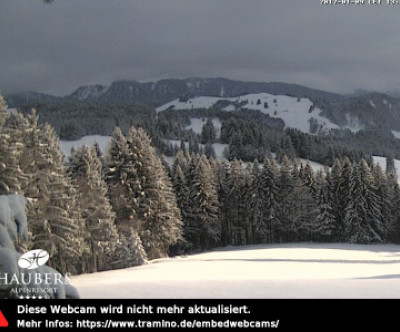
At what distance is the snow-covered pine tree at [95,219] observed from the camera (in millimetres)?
32103

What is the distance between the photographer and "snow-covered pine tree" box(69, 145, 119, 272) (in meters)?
32.1

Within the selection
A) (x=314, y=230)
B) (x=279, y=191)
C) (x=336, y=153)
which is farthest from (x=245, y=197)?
(x=336, y=153)

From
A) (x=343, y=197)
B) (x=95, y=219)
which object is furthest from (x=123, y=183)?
(x=343, y=197)

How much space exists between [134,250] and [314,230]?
119 ft

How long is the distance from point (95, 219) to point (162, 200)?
9.81 metres

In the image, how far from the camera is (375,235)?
58.5 m

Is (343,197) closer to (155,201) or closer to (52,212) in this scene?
(155,201)
